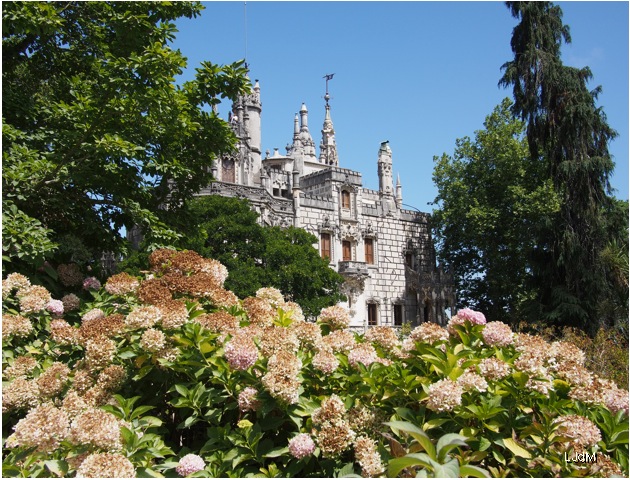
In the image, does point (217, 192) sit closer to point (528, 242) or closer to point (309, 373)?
point (528, 242)

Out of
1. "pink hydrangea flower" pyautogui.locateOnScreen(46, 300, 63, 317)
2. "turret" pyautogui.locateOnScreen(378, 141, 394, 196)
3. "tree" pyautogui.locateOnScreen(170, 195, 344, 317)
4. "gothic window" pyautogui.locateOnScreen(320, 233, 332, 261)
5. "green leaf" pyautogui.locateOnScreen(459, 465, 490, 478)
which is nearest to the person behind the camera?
"green leaf" pyautogui.locateOnScreen(459, 465, 490, 478)

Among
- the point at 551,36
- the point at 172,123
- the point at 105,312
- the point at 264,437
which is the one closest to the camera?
the point at 264,437

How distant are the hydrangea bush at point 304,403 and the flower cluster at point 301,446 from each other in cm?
1

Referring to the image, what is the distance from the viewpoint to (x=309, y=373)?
397cm

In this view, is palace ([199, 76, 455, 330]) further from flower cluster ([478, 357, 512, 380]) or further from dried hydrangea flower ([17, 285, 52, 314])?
flower cluster ([478, 357, 512, 380])

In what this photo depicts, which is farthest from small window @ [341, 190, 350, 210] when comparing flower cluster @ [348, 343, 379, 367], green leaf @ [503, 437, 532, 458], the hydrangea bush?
green leaf @ [503, 437, 532, 458]

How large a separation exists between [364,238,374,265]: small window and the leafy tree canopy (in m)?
8.87

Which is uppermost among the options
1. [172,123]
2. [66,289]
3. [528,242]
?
[528,242]

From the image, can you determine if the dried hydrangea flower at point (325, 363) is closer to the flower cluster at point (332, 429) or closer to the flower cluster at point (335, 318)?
the flower cluster at point (332, 429)

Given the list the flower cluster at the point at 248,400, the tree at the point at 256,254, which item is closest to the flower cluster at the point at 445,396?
the flower cluster at the point at 248,400

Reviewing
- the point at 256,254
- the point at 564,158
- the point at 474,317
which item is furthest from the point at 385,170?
the point at 474,317

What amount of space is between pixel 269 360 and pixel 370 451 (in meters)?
0.75

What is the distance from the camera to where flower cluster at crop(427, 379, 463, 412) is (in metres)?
3.30

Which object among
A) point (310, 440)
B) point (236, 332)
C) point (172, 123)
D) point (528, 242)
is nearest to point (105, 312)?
point (236, 332)
